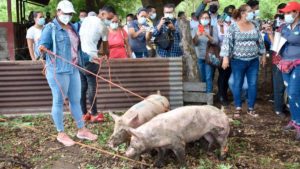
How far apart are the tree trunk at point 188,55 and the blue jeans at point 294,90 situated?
6.09ft

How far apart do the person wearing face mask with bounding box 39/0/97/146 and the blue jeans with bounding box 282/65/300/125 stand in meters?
3.27

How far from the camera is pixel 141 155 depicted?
5.21 metres

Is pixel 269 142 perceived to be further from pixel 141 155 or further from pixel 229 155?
pixel 141 155

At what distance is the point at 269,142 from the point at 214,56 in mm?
2451

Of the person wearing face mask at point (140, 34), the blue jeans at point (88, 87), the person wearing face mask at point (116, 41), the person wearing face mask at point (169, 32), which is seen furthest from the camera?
the person wearing face mask at point (140, 34)

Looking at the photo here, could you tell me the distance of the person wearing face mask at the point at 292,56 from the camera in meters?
6.09

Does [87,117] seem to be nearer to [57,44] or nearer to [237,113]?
[57,44]

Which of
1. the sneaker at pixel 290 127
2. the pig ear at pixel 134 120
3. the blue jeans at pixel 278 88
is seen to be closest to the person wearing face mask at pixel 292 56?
the sneaker at pixel 290 127

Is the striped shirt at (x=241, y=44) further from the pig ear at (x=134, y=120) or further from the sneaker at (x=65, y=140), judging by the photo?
the sneaker at (x=65, y=140)

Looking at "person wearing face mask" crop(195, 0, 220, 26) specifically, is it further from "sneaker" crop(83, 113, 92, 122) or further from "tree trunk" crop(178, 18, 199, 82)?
"sneaker" crop(83, 113, 92, 122)

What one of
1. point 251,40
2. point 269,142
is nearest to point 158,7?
point 251,40

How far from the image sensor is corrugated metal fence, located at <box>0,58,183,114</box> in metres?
7.44

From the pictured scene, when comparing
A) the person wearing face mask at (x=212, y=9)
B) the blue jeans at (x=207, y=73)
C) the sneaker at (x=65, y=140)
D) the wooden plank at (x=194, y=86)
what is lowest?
the sneaker at (x=65, y=140)

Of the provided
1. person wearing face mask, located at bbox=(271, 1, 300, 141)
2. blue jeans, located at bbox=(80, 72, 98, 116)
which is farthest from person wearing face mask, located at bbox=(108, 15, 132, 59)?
person wearing face mask, located at bbox=(271, 1, 300, 141)
